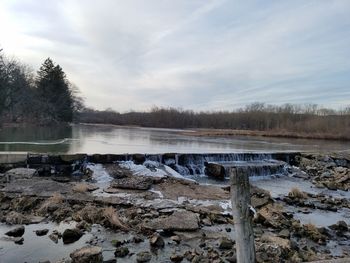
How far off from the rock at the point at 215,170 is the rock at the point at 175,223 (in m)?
9.30

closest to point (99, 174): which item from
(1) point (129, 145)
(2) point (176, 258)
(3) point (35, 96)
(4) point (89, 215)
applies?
(4) point (89, 215)

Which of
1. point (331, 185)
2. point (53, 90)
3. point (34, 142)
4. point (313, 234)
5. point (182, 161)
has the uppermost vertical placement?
point (53, 90)

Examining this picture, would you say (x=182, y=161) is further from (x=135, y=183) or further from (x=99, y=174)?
(x=135, y=183)

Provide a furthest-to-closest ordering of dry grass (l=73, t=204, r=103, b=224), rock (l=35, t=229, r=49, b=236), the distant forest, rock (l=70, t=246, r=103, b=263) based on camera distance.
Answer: the distant forest < dry grass (l=73, t=204, r=103, b=224) < rock (l=35, t=229, r=49, b=236) < rock (l=70, t=246, r=103, b=263)

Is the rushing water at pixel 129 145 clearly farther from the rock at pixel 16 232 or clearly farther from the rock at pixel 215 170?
the rock at pixel 16 232

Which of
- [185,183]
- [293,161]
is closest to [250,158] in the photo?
[293,161]

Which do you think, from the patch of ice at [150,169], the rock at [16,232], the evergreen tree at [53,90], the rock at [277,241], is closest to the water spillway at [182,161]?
the patch of ice at [150,169]

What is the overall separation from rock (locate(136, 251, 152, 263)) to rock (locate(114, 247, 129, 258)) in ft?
0.78

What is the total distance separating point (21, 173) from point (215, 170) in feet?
30.4

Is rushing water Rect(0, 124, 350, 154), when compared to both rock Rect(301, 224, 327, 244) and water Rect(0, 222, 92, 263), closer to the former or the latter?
water Rect(0, 222, 92, 263)

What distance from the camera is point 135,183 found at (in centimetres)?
1398

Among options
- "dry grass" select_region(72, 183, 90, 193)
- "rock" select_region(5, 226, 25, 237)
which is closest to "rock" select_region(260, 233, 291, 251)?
"rock" select_region(5, 226, 25, 237)

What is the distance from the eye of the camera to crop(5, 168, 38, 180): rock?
48.0 feet

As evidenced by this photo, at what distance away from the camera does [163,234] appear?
8.77 metres
